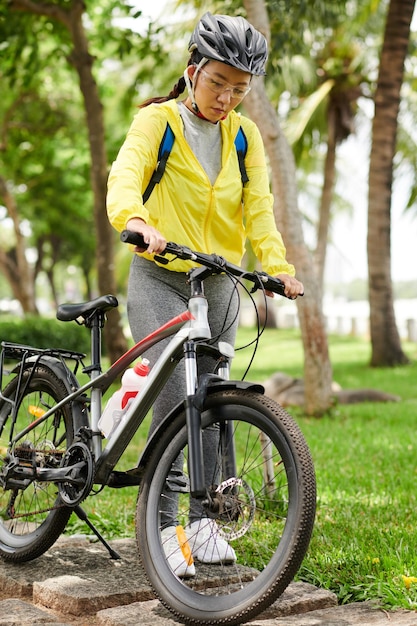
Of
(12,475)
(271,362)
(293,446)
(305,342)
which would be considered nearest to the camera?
(293,446)

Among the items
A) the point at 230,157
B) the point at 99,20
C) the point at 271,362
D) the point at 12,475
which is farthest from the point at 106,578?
the point at 271,362

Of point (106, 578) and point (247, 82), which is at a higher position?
point (247, 82)

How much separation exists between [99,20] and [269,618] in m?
13.1

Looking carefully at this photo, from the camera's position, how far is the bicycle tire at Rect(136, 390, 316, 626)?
2881 mm

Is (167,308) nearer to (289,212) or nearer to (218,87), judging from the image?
(218,87)

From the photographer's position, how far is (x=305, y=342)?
9.68 m

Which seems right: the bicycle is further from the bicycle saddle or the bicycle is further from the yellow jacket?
the yellow jacket

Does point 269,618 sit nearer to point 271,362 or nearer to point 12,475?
point 12,475

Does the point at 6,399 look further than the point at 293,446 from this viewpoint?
Yes

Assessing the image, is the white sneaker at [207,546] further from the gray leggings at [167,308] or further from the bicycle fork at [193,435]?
the bicycle fork at [193,435]

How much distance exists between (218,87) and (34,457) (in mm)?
1753

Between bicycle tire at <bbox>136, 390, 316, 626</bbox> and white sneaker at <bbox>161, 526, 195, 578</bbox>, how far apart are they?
2.0 inches

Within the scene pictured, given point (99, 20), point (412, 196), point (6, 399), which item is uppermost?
point (99, 20)

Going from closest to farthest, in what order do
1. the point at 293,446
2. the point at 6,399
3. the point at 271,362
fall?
the point at 293,446 < the point at 6,399 < the point at 271,362
